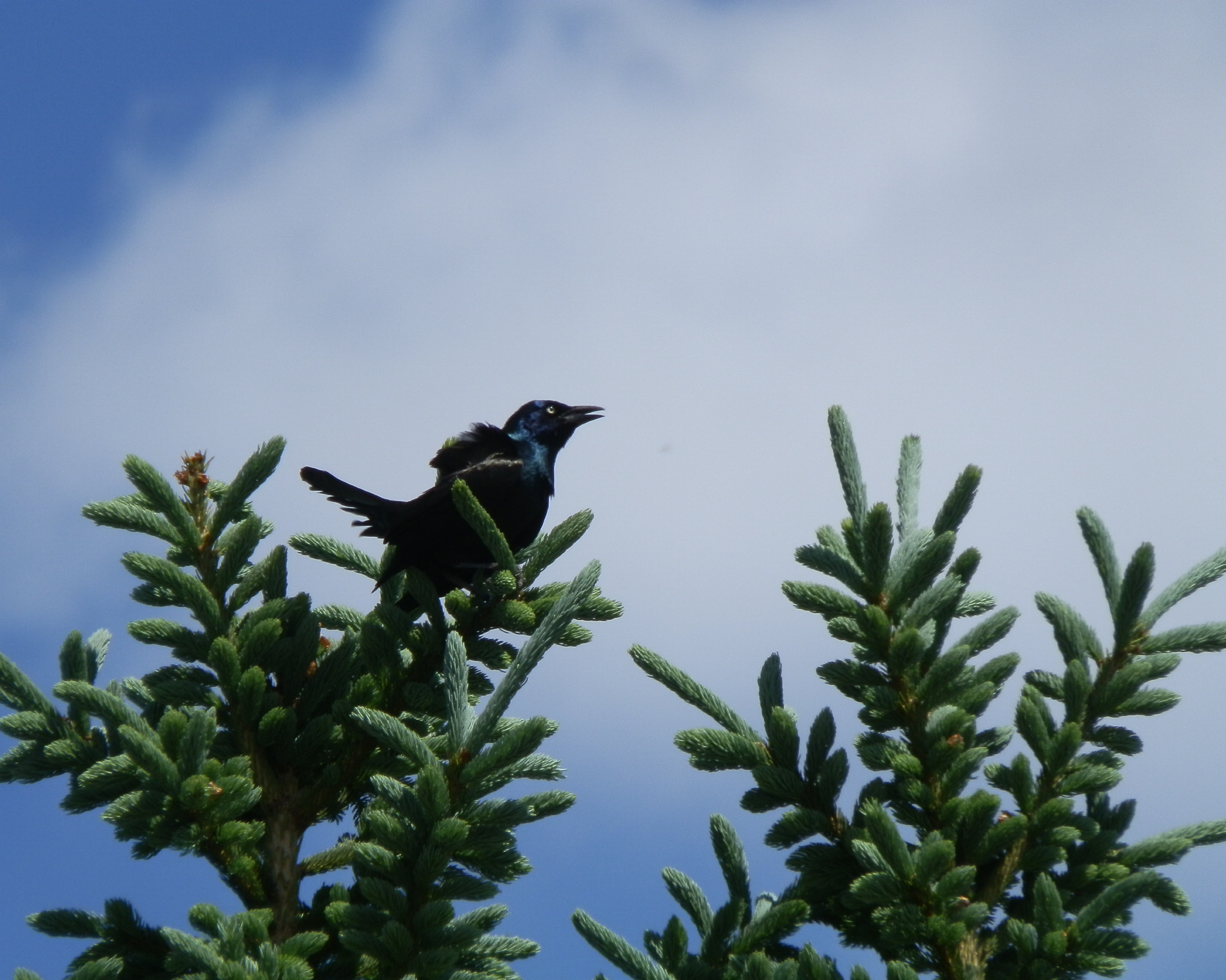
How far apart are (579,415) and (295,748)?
145 inches

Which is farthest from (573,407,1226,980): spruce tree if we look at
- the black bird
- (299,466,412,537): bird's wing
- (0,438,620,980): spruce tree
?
(299,466,412,537): bird's wing

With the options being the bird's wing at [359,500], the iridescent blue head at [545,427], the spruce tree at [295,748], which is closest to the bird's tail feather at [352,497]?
the bird's wing at [359,500]

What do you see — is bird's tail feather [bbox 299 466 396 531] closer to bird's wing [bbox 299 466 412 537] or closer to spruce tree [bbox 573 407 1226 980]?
bird's wing [bbox 299 466 412 537]

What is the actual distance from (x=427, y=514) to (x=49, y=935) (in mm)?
2329

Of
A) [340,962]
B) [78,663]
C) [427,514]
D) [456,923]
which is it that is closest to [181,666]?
[78,663]

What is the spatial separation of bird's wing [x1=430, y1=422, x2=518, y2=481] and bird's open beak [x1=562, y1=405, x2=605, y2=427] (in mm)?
693

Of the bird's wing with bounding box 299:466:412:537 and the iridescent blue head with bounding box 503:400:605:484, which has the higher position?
the iridescent blue head with bounding box 503:400:605:484

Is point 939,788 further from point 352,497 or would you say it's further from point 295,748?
point 352,497

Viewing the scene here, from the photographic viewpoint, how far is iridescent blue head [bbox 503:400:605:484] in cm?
621

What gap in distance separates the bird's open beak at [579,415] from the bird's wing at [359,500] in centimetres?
147

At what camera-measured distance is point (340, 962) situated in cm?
300

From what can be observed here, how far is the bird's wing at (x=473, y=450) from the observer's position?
5.92 m

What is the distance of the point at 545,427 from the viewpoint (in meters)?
6.61

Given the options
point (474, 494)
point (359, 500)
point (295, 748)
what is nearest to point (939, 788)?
point (295, 748)
